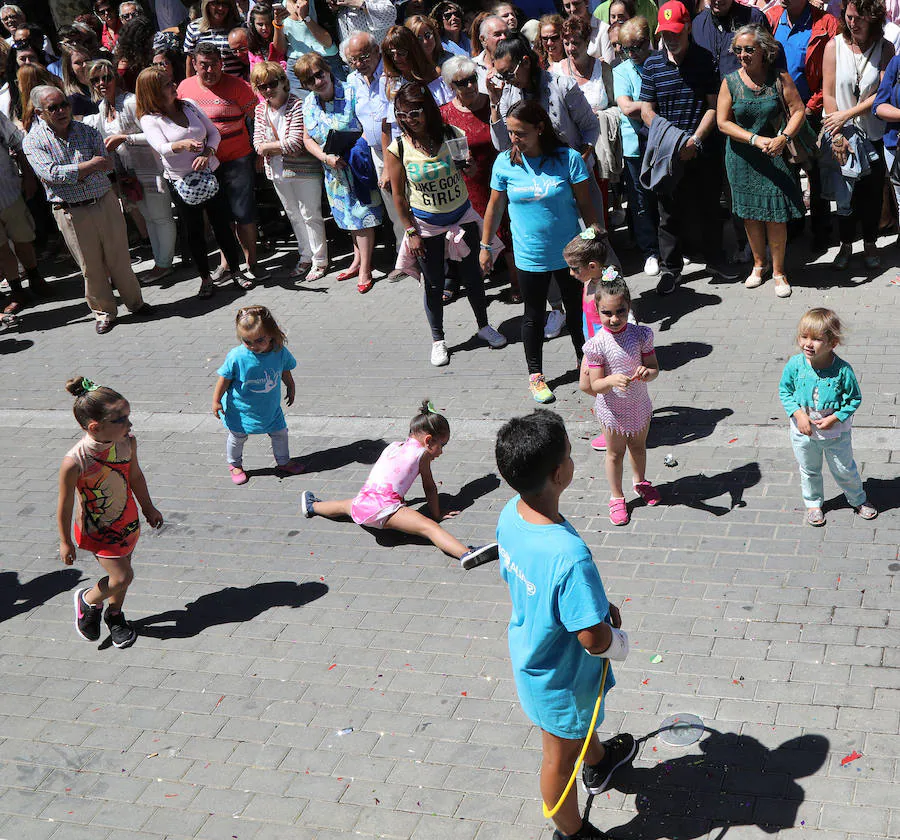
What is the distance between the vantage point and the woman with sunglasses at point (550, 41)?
9.52m

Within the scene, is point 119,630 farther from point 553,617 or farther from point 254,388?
point 553,617

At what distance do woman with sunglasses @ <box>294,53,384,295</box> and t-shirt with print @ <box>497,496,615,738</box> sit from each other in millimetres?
7073

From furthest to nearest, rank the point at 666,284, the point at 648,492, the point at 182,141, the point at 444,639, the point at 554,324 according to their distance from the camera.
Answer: the point at 182,141 → the point at 666,284 → the point at 554,324 → the point at 648,492 → the point at 444,639

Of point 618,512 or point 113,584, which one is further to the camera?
point 618,512

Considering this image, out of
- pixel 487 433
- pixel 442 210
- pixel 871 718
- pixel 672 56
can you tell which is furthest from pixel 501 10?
pixel 871 718

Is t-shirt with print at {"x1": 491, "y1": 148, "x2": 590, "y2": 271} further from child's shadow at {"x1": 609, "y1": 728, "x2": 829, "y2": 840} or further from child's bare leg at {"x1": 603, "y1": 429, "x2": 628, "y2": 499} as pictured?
child's shadow at {"x1": 609, "y1": 728, "x2": 829, "y2": 840}

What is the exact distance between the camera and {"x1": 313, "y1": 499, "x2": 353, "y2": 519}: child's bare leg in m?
6.70

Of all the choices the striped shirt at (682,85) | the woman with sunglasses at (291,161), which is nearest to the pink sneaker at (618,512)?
the striped shirt at (682,85)

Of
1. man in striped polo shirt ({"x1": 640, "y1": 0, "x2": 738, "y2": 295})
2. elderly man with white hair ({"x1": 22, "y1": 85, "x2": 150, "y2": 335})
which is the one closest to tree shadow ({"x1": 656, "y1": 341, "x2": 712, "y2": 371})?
man in striped polo shirt ({"x1": 640, "y1": 0, "x2": 738, "y2": 295})

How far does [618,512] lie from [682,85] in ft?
14.4

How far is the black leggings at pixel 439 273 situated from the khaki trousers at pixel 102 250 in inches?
144

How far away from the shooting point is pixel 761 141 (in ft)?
27.8

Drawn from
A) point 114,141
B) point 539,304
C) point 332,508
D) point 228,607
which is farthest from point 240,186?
point 228,607

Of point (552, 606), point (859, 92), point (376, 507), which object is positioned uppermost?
point (859, 92)
